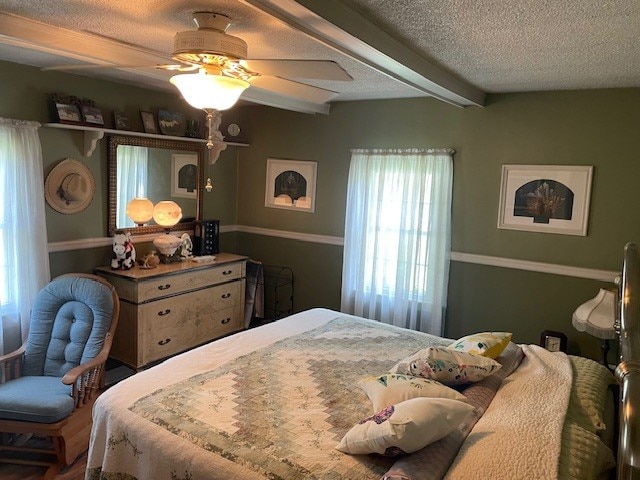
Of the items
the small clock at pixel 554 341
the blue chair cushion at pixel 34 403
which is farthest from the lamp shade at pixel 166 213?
the small clock at pixel 554 341

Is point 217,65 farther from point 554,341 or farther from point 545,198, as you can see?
point 554,341

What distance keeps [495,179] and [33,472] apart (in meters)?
3.66

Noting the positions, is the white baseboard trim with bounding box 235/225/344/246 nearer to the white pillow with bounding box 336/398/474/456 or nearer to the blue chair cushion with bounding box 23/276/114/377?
the blue chair cushion with bounding box 23/276/114/377

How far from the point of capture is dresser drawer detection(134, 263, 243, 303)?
3.72m

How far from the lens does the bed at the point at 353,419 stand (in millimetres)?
1627

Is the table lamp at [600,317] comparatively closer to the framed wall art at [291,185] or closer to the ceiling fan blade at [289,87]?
the ceiling fan blade at [289,87]

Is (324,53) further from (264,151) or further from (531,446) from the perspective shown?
(264,151)

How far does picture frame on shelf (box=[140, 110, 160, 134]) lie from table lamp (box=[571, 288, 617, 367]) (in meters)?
3.58

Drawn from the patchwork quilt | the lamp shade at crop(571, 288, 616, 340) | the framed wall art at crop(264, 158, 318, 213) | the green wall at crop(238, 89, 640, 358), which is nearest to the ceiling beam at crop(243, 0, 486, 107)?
the green wall at crop(238, 89, 640, 358)

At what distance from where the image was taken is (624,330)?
87 centimetres

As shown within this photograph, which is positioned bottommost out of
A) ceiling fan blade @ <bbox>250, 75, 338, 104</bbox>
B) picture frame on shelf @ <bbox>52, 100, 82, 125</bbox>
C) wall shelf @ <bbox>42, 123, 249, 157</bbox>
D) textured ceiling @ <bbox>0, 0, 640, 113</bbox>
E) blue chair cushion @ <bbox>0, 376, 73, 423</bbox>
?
blue chair cushion @ <bbox>0, 376, 73, 423</bbox>

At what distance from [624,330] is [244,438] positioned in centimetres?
138

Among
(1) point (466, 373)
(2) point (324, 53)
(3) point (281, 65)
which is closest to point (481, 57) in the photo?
(2) point (324, 53)

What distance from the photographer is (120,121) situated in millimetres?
3875
